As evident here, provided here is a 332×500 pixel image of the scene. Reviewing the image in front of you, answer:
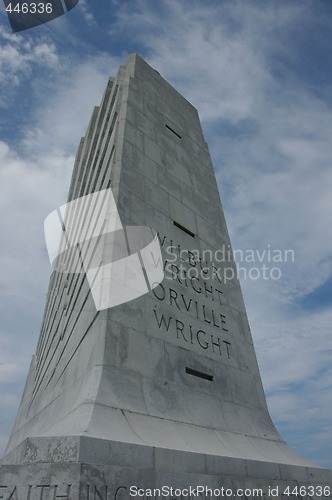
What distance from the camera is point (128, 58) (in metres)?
14.6

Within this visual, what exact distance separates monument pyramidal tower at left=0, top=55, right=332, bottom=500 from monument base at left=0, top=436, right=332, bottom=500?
2cm

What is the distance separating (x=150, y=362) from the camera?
683 cm

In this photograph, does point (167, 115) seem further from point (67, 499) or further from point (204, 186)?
point (67, 499)

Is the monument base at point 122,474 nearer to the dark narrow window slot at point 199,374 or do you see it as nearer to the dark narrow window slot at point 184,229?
the dark narrow window slot at point 199,374

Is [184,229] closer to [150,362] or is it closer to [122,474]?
[150,362]

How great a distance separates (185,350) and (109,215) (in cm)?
333

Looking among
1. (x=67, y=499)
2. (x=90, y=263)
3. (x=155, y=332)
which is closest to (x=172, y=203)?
(x=90, y=263)

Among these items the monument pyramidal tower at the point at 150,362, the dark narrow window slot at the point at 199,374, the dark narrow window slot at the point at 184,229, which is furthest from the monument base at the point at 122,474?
the dark narrow window slot at the point at 184,229

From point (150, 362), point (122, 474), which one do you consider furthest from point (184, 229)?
point (122, 474)

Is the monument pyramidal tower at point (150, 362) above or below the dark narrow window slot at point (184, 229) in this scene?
below

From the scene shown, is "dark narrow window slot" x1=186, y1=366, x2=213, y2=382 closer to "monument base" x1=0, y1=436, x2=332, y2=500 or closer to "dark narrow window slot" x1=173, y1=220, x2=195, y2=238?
"monument base" x1=0, y1=436, x2=332, y2=500

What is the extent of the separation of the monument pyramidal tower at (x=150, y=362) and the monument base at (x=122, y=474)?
0.02 m

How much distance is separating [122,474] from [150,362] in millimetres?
2423

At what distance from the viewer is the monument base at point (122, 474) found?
13.3 feet
